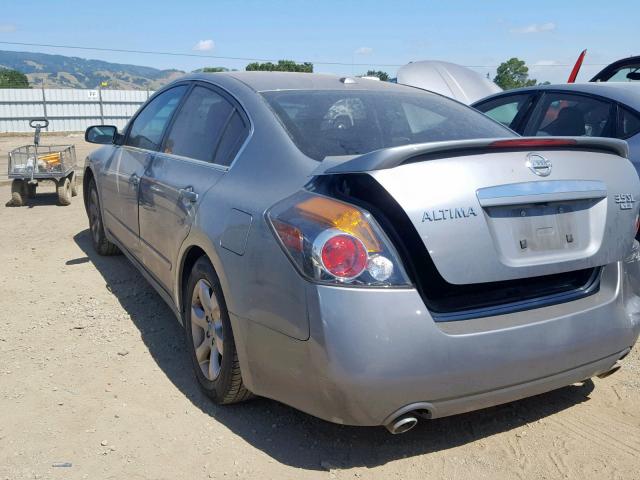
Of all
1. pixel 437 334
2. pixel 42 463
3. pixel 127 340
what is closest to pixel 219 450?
pixel 42 463

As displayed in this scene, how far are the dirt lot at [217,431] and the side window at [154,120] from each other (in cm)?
134

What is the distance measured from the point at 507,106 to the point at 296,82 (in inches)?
122

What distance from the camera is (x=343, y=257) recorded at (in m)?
2.26

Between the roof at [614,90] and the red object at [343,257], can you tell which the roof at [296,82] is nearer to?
the red object at [343,257]

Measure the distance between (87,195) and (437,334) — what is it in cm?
477

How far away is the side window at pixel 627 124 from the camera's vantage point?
176 inches

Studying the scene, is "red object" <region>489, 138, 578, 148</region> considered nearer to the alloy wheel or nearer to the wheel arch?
the wheel arch

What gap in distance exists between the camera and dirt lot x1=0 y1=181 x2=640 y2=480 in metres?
2.61

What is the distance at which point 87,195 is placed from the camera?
6.13m

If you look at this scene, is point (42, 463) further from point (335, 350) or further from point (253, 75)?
point (253, 75)

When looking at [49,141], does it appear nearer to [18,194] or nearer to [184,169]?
[18,194]

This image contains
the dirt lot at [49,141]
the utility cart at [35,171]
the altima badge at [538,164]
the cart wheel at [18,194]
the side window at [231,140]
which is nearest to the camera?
the altima badge at [538,164]

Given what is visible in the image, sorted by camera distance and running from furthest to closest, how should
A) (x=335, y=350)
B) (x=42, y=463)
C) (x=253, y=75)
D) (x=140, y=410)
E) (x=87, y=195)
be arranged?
(x=87, y=195), (x=253, y=75), (x=140, y=410), (x=42, y=463), (x=335, y=350)


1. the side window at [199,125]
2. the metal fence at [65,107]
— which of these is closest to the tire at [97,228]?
the side window at [199,125]
